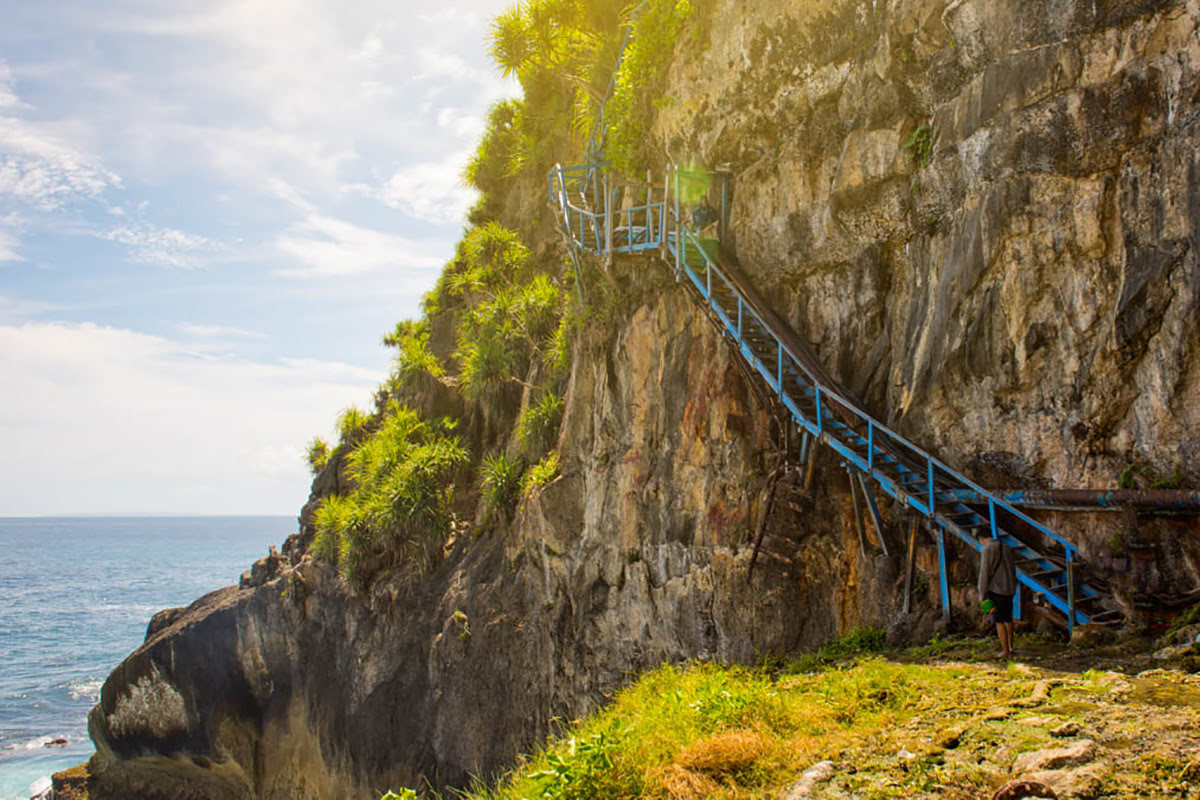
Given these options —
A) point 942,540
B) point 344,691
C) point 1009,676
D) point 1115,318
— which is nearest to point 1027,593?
point 942,540

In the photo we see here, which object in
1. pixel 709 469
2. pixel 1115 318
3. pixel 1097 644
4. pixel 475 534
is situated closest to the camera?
pixel 1097 644

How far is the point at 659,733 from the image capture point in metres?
6.54

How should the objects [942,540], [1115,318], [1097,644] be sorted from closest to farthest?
[1097,644] → [1115,318] → [942,540]

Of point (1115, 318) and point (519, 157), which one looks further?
point (519, 157)

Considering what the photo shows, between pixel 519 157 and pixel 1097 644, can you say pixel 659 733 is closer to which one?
pixel 1097 644

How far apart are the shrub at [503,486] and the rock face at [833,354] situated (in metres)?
1.05

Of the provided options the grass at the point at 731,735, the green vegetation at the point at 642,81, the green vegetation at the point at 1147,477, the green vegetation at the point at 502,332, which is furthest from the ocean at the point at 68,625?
the green vegetation at the point at 1147,477

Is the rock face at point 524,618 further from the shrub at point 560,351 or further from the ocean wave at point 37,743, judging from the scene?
the ocean wave at point 37,743

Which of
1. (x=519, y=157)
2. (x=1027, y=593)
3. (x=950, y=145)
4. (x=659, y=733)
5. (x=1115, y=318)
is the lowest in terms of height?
(x=659, y=733)

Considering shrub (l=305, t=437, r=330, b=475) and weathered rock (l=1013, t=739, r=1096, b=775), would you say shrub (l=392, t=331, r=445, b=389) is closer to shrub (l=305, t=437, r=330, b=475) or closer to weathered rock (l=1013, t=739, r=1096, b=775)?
shrub (l=305, t=437, r=330, b=475)

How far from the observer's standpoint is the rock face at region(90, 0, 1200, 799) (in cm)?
852

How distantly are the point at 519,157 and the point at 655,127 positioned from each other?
10.2m

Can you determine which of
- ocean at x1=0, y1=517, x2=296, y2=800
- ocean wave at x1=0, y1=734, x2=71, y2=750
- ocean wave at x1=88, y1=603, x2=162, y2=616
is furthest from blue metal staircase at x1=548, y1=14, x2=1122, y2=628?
ocean wave at x1=88, y1=603, x2=162, y2=616

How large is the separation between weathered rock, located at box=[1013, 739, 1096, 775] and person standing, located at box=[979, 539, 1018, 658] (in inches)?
142
